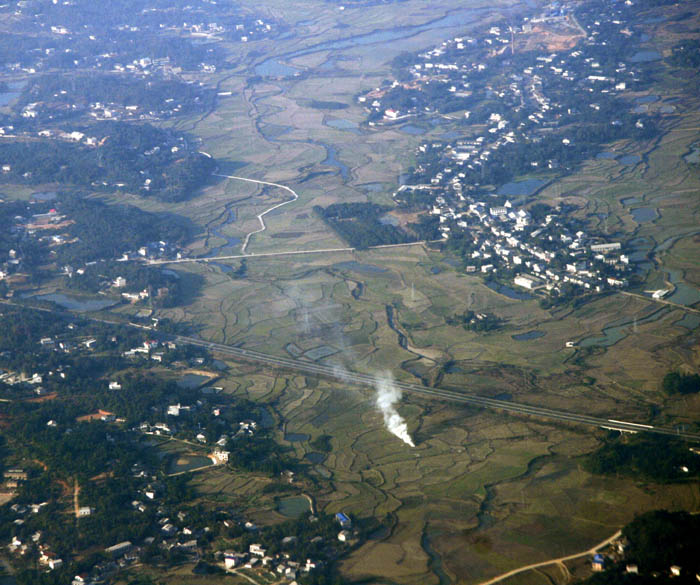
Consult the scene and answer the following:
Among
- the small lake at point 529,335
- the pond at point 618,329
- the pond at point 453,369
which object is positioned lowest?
the pond at point 618,329

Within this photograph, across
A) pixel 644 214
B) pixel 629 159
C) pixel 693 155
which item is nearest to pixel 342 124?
pixel 629 159

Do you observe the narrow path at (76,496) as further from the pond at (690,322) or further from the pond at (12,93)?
the pond at (12,93)

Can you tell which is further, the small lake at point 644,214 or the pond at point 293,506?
the small lake at point 644,214

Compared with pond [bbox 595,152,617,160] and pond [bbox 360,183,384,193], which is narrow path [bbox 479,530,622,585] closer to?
pond [bbox 360,183,384,193]

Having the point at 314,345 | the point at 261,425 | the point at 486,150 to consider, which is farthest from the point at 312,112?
the point at 261,425

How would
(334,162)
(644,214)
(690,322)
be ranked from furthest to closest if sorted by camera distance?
(334,162) → (644,214) → (690,322)

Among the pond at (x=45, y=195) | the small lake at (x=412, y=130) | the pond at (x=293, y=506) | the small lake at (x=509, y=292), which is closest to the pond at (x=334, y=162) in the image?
the small lake at (x=412, y=130)

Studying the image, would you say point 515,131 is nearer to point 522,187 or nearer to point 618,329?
point 522,187
